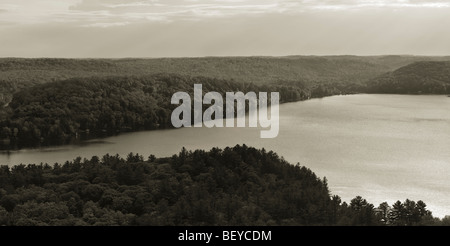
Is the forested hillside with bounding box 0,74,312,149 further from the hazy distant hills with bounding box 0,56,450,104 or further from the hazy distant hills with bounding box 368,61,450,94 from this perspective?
the hazy distant hills with bounding box 368,61,450,94

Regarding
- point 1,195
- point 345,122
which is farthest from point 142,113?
point 1,195

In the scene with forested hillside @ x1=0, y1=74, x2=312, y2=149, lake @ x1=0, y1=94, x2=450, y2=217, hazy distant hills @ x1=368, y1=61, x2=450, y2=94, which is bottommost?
lake @ x1=0, y1=94, x2=450, y2=217

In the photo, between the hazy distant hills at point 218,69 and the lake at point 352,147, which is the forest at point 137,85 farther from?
the lake at point 352,147

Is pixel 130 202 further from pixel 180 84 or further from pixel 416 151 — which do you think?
pixel 180 84

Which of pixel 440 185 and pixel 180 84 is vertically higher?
pixel 180 84

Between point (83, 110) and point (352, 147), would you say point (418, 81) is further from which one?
point (83, 110)

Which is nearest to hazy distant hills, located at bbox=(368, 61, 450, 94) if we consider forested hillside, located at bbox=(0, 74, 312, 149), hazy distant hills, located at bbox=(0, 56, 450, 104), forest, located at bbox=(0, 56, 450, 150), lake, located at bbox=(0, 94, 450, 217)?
forest, located at bbox=(0, 56, 450, 150)
